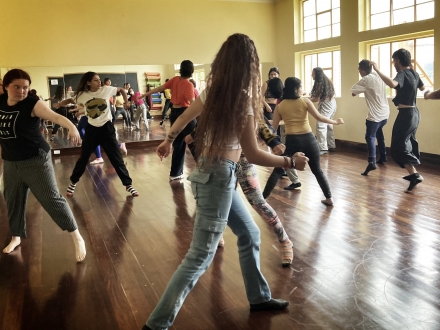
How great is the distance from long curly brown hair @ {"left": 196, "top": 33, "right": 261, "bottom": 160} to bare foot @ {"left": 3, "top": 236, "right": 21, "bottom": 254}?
2274 mm

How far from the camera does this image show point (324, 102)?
7559 millimetres

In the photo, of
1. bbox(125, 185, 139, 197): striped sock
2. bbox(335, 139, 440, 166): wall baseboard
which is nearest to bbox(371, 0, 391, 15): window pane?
bbox(335, 139, 440, 166): wall baseboard

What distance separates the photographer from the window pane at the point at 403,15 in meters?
6.95

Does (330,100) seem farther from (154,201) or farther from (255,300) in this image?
(255,300)

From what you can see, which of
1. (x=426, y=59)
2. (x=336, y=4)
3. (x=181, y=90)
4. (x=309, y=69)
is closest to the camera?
(x=181, y=90)

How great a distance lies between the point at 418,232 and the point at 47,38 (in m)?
7.44

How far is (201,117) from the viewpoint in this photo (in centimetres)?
198

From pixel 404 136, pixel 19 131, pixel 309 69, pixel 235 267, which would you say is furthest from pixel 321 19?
pixel 19 131

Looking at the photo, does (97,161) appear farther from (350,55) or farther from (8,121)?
(350,55)

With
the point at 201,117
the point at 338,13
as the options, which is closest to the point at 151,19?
the point at 338,13

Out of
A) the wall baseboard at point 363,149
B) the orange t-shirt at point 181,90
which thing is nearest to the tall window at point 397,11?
the wall baseboard at point 363,149

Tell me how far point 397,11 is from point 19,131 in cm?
636

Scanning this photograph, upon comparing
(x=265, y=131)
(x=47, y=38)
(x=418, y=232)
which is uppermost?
(x=47, y=38)

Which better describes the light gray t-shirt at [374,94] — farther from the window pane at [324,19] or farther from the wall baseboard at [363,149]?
the window pane at [324,19]
